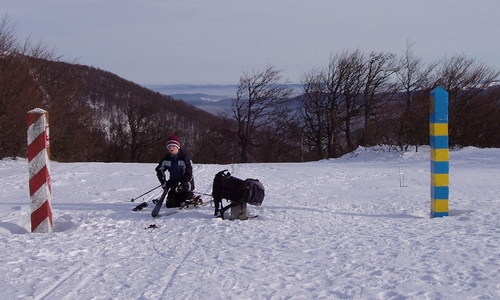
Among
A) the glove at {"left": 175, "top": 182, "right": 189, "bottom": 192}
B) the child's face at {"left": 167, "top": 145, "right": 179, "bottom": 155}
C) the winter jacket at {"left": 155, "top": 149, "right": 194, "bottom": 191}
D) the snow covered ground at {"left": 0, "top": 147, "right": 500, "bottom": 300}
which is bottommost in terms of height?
the snow covered ground at {"left": 0, "top": 147, "right": 500, "bottom": 300}

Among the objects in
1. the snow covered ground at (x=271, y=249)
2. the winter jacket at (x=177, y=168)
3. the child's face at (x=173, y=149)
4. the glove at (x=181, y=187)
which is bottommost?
the snow covered ground at (x=271, y=249)

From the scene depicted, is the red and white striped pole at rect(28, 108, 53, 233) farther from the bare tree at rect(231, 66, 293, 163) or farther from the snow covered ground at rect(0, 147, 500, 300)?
the bare tree at rect(231, 66, 293, 163)

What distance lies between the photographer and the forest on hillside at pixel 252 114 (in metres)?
22.5

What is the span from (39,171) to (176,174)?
2420 mm

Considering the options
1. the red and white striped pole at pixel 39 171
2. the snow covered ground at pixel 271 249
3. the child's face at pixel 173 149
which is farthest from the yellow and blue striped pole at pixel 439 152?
the red and white striped pole at pixel 39 171

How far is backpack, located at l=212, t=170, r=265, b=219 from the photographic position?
275 inches

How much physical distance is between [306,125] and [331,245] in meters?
34.5

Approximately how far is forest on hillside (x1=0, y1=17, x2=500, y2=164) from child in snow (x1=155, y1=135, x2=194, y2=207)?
1540cm

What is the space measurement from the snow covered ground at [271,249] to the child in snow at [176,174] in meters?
0.51

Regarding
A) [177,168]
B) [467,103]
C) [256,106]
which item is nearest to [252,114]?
[256,106]

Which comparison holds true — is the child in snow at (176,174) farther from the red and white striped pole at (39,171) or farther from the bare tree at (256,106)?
the bare tree at (256,106)

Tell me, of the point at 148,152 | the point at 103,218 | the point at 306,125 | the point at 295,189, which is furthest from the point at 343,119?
the point at 103,218

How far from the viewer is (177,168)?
8.26 meters

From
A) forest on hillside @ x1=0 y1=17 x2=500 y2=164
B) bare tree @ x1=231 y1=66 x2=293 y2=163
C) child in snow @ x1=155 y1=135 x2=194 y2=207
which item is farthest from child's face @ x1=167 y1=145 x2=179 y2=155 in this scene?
bare tree @ x1=231 y1=66 x2=293 y2=163
